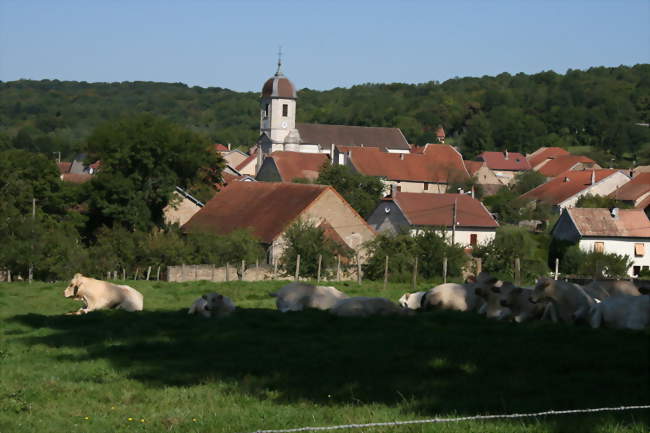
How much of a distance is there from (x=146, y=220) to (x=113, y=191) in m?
2.34

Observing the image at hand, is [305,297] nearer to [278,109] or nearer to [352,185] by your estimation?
[352,185]

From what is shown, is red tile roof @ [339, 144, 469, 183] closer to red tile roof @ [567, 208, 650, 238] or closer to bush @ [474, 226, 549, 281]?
red tile roof @ [567, 208, 650, 238]

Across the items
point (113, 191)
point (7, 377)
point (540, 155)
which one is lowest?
point (7, 377)

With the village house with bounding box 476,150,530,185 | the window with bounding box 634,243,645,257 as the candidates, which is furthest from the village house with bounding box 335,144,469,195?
the window with bounding box 634,243,645,257

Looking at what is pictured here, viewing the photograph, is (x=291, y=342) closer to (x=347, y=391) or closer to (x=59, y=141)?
(x=347, y=391)

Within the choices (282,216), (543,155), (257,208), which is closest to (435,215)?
(257,208)

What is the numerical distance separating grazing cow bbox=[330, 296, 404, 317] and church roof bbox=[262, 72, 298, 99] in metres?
116

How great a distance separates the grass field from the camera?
782 centimetres

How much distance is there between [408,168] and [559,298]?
95.2 meters

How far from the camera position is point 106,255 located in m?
38.2

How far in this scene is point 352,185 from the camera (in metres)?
75.2

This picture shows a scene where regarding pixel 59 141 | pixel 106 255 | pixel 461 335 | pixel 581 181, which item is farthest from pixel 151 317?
pixel 59 141

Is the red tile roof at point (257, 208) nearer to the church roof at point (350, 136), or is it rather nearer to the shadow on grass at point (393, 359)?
the shadow on grass at point (393, 359)

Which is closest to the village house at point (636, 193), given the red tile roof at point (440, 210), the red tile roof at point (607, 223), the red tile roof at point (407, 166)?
the red tile roof at point (607, 223)
